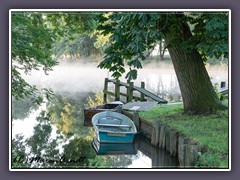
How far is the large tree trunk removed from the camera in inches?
148

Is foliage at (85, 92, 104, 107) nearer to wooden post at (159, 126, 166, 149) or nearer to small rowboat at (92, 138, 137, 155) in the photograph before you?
small rowboat at (92, 138, 137, 155)

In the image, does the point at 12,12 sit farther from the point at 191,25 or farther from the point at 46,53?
the point at 191,25

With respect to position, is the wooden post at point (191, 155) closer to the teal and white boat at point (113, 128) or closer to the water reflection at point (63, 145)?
the water reflection at point (63, 145)

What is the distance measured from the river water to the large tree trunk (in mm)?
262

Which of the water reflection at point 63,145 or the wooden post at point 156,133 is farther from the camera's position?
the wooden post at point 156,133

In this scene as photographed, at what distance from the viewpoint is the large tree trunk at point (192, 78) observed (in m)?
3.76

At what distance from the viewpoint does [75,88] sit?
341 centimetres

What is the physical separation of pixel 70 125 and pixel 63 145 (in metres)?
0.27

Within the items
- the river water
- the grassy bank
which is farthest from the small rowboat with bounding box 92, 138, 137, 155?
the grassy bank

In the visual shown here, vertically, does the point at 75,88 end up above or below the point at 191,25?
below

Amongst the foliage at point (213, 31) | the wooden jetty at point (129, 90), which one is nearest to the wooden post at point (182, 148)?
the wooden jetty at point (129, 90)

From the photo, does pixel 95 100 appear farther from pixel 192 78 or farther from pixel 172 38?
pixel 192 78
